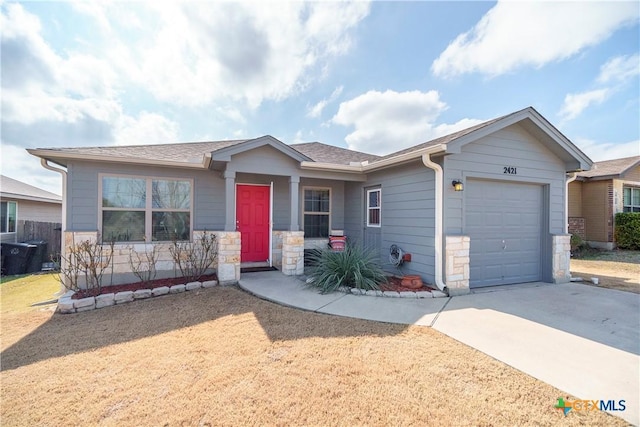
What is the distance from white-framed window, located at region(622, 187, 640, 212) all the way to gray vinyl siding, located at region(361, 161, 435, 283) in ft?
39.9

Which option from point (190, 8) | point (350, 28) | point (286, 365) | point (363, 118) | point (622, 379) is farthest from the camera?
point (363, 118)

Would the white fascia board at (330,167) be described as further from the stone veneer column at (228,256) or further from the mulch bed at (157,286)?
the mulch bed at (157,286)

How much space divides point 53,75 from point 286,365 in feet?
32.9

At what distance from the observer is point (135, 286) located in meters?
5.67

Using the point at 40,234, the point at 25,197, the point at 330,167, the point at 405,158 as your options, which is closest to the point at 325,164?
the point at 330,167

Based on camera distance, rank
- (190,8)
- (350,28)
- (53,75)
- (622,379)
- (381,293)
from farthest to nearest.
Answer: (350,28) → (53,75) → (190,8) → (381,293) → (622,379)

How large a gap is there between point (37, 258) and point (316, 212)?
9.56 meters

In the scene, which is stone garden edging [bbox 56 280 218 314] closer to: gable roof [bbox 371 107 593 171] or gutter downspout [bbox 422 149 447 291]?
gutter downspout [bbox 422 149 447 291]

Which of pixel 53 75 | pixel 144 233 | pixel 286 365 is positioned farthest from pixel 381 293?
pixel 53 75

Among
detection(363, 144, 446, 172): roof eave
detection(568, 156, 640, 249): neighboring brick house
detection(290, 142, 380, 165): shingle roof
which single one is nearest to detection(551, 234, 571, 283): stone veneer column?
detection(363, 144, 446, 172): roof eave

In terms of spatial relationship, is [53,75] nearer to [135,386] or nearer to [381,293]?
[135,386]

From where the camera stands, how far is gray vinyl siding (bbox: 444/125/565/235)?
517cm

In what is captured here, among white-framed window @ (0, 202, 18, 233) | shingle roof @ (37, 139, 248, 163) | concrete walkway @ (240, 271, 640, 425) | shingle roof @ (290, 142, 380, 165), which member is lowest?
concrete walkway @ (240, 271, 640, 425)

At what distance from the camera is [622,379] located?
7.98 ft
